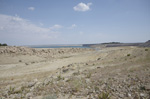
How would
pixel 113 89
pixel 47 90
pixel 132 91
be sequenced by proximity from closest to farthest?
1. pixel 132 91
2. pixel 113 89
3. pixel 47 90

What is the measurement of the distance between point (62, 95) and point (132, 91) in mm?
3787

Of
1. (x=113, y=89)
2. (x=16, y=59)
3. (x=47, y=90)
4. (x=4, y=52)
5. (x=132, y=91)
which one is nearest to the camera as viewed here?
(x=132, y=91)

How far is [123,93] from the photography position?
4582 millimetres

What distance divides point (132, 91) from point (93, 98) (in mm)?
2181

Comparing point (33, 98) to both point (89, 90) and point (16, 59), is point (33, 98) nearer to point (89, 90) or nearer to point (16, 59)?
point (89, 90)

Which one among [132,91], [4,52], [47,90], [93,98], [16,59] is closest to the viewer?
[93,98]

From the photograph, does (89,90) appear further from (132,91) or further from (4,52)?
(4,52)

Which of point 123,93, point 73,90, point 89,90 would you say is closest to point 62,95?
point 73,90

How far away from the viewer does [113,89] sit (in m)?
5.01

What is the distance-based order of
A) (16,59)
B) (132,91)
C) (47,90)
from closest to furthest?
(132,91) < (47,90) < (16,59)

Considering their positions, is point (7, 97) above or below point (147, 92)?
below

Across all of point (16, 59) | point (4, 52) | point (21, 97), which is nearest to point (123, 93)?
point (21, 97)

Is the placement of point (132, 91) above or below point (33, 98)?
above

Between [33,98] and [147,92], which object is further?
[33,98]
